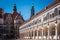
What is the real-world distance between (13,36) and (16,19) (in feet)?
31.1

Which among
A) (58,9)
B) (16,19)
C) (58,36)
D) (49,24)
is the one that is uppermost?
(16,19)

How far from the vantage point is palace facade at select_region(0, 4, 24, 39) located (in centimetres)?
6703

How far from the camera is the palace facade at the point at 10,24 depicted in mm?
67031

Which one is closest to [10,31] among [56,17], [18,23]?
[18,23]

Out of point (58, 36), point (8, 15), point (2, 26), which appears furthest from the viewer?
point (8, 15)

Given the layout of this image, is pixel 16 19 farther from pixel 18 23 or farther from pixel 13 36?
pixel 13 36

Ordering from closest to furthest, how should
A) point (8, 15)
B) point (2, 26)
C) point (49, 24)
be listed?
point (49, 24) → point (2, 26) → point (8, 15)

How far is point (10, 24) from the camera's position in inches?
2810

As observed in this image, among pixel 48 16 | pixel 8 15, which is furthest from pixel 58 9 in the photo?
pixel 8 15

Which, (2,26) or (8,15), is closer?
(2,26)

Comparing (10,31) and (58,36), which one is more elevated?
(10,31)

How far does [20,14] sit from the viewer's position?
3014 inches

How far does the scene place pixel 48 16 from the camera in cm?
3278

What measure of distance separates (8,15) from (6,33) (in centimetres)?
949
